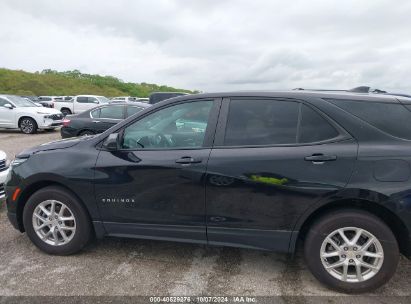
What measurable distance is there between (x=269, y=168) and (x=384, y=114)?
103cm

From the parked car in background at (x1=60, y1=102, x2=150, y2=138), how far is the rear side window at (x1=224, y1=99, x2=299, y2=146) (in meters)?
7.05

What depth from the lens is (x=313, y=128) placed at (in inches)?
116

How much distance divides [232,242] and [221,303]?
53 centimetres

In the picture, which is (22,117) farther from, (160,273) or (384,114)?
(384,114)

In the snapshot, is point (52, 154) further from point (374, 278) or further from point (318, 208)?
point (374, 278)

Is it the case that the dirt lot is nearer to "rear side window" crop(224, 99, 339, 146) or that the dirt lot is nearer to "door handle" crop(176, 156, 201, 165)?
"door handle" crop(176, 156, 201, 165)

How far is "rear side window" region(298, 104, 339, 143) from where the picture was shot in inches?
114

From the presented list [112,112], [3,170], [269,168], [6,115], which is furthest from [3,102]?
[269,168]

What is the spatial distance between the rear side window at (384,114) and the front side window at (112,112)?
7.87 metres

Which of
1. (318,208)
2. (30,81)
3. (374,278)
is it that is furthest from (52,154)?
(30,81)

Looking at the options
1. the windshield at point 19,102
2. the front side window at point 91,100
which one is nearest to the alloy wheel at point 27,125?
the windshield at point 19,102

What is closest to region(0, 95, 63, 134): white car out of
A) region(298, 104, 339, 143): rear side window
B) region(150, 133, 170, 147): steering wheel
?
region(150, 133, 170, 147): steering wheel

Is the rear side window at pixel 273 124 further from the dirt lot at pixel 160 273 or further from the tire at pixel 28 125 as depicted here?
the tire at pixel 28 125

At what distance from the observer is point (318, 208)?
2877 mm
